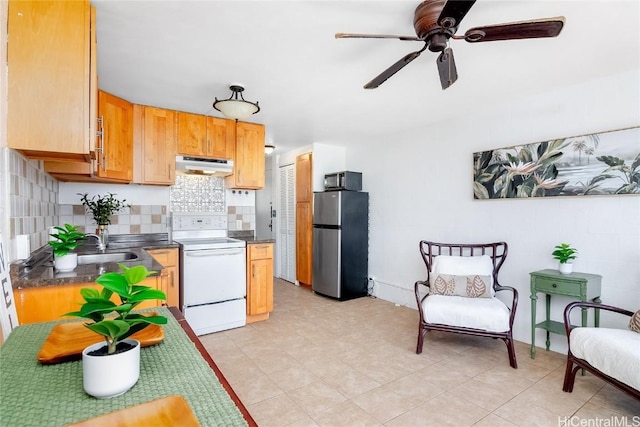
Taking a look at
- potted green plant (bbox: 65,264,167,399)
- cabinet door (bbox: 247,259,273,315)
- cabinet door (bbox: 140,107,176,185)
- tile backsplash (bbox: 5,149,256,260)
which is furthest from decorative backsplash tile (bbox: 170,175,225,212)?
potted green plant (bbox: 65,264,167,399)

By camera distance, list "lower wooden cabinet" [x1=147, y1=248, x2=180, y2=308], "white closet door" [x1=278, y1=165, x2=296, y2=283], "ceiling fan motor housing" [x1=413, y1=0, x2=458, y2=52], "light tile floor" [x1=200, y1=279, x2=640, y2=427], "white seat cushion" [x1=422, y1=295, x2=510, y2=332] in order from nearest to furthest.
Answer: "ceiling fan motor housing" [x1=413, y1=0, x2=458, y2=52]
"light tile floor" [x1=200, y1=279, x2=640, y2=427]
"white seat cushion" [x1=422, y1=295, x2=510, y2=332]
"lower wooden cabinet" [x1=147, y1=248, x2=180, y2=308]
"white closet door" [x1=278, y1=165, x2=296, y2=283]

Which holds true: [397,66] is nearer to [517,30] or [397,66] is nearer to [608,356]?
[517,30]

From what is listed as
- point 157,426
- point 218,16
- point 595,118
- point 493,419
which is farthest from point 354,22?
point 493,419

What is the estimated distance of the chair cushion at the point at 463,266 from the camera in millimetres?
2947

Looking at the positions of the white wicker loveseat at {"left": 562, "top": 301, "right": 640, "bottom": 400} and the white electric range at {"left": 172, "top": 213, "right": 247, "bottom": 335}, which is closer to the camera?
the white wicker loveseat at {"left": 562, "top": 301, "right": 640, "bottom": 400}

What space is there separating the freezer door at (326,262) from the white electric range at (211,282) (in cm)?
138

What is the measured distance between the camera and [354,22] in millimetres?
1792

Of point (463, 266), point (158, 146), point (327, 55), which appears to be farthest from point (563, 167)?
point (158, 146)

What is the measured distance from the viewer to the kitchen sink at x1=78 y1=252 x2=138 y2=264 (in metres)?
2.46

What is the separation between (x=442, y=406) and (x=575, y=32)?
2.40 metres

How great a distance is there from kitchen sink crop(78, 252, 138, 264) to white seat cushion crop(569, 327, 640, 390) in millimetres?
3140

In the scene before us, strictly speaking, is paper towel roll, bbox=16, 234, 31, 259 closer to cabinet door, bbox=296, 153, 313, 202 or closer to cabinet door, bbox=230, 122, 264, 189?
cabinet door, bbox=230, 122, 264, 189

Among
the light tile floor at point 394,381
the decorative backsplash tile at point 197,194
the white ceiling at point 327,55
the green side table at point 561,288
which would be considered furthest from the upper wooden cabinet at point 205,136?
the green side table at point 561,288

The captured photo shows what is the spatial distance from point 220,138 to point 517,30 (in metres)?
2.91
